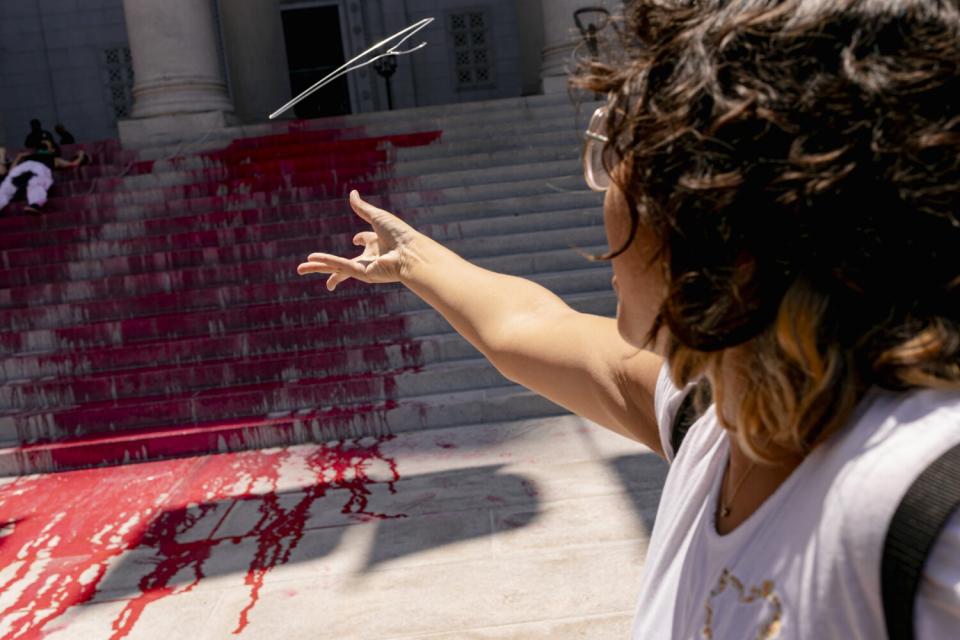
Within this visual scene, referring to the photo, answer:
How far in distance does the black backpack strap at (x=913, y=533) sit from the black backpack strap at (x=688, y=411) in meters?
0.45

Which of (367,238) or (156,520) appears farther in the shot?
(156,520)

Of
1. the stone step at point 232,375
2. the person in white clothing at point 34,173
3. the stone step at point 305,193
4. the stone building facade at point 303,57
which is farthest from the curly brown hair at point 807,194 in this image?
the stone building facade at point 303,57

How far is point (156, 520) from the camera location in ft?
15.1

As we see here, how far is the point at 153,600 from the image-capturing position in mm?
3631

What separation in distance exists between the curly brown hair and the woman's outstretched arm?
1.58 feet

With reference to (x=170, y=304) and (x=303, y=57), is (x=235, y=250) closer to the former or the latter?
(x=170, y=304)

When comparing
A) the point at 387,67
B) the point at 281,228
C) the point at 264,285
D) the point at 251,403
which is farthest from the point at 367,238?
the point at 387,67

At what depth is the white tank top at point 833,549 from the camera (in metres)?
0.71

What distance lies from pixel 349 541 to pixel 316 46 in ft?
55.8

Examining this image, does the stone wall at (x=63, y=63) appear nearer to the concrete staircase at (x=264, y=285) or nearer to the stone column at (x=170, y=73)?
the stone column at (x=170, y=73)

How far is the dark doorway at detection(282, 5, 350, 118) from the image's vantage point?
18844 mm

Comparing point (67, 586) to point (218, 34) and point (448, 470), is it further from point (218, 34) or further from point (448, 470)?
point (218, 34)

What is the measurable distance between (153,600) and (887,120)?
3.56m

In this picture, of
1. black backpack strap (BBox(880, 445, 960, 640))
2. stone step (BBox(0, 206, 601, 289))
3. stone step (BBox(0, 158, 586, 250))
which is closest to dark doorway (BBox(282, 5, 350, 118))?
stone step (BBox(0, 158, 586, 250))
